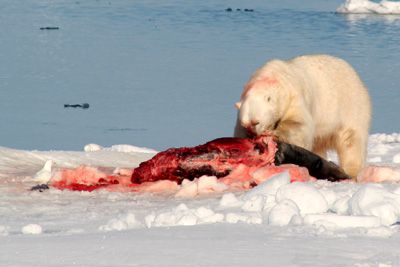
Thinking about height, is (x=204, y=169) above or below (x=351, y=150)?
above

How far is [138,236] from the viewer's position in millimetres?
5059

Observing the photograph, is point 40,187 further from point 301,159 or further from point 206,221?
point 206,221

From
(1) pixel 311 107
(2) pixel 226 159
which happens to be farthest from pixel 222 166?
(1) pixel 311 107

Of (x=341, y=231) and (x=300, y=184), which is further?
(x=300, y=184)

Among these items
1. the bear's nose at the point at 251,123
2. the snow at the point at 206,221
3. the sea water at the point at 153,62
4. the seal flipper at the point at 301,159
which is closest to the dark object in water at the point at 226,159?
the seal flipper at the point at 301,159

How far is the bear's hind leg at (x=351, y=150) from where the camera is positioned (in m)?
9.39

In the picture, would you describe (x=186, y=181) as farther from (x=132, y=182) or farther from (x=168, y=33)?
(x=168, y=33)

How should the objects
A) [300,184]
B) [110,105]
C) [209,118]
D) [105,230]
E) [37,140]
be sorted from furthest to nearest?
[110,105] < [209,118] < [37,140] < [300,184] < [105,230]

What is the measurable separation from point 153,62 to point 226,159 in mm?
20709

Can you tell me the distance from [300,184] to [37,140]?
1204 cm

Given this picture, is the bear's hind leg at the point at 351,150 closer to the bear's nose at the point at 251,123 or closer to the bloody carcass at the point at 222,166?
the bloody carcass at the point at 222,166

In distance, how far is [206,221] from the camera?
5.57m

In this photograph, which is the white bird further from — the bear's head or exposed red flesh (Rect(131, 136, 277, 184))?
the bear's head

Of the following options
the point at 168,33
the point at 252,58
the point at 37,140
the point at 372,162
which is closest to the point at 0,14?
the point at 168,33
